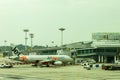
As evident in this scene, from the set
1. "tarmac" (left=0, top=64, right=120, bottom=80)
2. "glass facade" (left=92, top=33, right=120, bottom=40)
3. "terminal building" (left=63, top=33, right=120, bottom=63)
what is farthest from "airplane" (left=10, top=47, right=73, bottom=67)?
"glass facade" (left=92, top=33, right=120, bottom=40)

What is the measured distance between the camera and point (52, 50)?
193125 millimetres

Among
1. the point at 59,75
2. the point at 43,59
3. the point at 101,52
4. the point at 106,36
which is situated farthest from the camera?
the point at 106,36

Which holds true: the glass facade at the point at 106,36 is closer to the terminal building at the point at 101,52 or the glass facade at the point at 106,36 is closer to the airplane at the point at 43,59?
the terminal building at the point at 101,52

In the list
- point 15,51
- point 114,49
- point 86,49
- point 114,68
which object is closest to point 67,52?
point 86,49

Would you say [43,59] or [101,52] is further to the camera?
[101,52]

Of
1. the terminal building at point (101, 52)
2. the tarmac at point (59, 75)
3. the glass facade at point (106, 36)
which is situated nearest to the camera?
the tarmac at point (59, 75)

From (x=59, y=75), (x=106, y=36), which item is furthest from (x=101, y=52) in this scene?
(x=59, y=75)

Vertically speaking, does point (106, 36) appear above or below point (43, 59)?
above

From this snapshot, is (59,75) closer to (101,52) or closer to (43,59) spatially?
(43,59)

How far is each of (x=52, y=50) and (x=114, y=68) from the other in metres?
103

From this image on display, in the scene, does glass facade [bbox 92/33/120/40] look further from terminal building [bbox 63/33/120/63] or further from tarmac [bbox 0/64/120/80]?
tarmac [bbox 0/64/120/80]

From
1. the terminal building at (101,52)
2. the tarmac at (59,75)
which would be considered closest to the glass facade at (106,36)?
the terminal building at (101,52)

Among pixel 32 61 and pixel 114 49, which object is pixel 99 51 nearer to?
pixel 114 49

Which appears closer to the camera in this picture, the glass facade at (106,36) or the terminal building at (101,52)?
the terminal building at (101,52)
